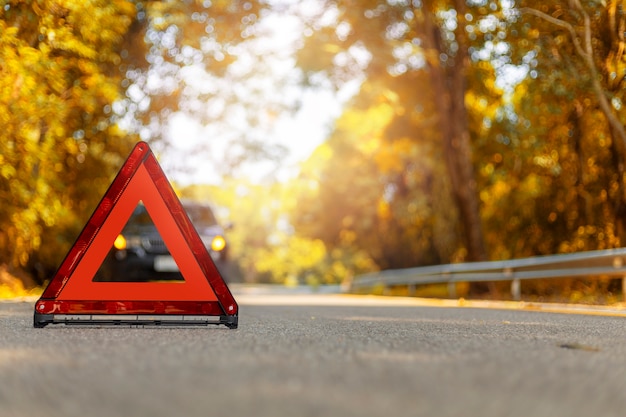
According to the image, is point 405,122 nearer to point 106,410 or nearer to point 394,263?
point 394,263

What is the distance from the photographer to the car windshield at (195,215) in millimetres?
17391

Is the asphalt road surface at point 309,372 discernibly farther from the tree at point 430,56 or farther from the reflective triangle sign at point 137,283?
the tree at point 430,56

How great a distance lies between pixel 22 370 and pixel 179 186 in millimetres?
18330

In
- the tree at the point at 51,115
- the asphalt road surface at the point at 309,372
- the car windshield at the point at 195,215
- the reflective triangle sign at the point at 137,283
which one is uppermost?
the tree at the point at 51,115

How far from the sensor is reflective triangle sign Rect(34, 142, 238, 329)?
8242 mm

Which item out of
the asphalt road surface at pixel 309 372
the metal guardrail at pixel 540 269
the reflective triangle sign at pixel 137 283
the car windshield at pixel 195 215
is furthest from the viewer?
the car windshield at pixel 195 215

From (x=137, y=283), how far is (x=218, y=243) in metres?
9.64

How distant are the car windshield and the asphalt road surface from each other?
9.10 metres

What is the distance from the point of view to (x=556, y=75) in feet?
53.1

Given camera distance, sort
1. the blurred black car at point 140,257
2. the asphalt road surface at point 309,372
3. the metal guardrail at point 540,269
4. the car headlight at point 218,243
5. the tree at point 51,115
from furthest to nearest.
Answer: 1. the car headlight at point 218,243
2. the blurred black car at point 140,257
3. the tree at point 51,115
4. the metal guardrail at point 540,269
5. the asphalt road surface at point 309,372

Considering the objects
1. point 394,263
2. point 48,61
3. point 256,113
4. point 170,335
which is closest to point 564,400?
point 170,335

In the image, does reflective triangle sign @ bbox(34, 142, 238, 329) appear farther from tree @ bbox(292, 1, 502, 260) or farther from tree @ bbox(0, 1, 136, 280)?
tree @ bbox(292, 1, 502, 260)

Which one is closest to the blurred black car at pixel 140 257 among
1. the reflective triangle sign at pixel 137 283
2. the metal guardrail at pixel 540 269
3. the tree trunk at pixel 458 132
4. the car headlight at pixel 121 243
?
the car headlight at pixel 121 243

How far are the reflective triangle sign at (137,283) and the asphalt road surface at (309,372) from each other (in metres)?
0.21
